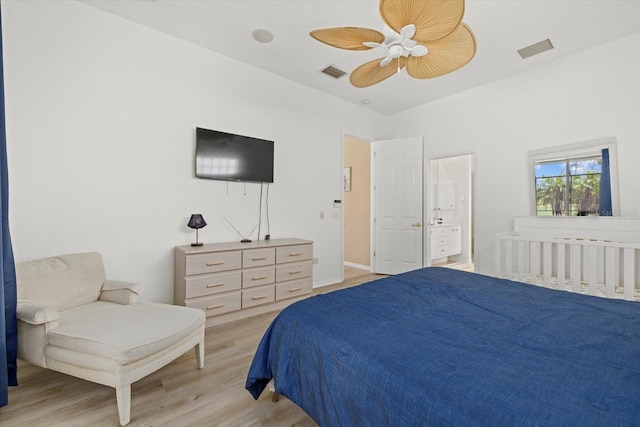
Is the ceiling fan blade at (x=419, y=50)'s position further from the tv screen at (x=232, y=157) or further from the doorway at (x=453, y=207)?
the doorway at (x=453, y=207)

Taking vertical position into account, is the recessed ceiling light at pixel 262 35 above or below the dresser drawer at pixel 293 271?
above

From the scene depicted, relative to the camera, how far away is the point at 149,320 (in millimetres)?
1844

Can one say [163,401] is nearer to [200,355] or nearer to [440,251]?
[200,355]

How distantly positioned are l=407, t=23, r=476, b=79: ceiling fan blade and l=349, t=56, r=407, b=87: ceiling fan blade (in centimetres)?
10

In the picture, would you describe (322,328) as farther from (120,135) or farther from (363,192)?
(363,192)

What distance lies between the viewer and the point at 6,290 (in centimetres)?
170

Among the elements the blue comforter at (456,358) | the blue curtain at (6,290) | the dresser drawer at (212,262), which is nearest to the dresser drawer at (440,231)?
the blue comforter at (456,358)

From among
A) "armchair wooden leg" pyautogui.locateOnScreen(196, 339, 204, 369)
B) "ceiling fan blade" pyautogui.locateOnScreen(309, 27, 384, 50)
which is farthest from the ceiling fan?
"armchair wooden leg" pyautogui.locateOnScreen(196, 339, 204, 369)

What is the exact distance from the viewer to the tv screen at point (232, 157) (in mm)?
3158

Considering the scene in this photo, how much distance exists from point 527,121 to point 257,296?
3944 mm

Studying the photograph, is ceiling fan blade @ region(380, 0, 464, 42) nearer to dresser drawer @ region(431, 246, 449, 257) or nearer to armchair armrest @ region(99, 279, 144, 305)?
armchair armrest @ region(99, 279, 144, 305)

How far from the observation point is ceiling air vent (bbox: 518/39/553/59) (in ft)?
9.95

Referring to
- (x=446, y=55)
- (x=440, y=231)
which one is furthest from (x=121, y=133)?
(x=440, y=231)

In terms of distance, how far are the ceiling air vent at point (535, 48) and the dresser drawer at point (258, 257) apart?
3579 mm
